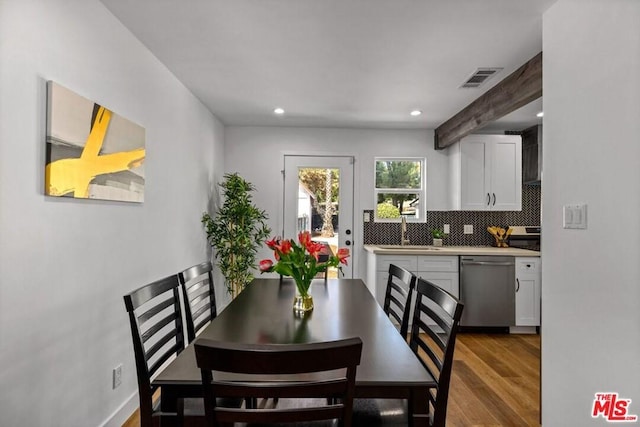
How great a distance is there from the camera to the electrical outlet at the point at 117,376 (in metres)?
2.18

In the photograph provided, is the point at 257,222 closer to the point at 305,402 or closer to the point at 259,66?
the point at 259,66

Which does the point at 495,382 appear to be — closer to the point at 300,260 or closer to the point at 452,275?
the point at 452,275

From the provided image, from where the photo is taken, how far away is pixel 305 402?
2.36m

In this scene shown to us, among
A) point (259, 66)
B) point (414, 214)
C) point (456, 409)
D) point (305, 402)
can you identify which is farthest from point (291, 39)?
point (414, 214)

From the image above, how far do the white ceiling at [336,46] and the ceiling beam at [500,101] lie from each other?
0.23ft

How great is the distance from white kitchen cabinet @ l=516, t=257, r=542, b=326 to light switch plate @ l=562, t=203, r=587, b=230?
2389mm

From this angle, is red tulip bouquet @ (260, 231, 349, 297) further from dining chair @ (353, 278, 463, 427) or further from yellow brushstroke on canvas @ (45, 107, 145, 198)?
yellow brushstroke on canvas @ (45, 107, 145, 198)

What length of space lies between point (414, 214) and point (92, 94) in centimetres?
387

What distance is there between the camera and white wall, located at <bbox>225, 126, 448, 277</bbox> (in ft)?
15.6

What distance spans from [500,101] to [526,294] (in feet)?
7.18

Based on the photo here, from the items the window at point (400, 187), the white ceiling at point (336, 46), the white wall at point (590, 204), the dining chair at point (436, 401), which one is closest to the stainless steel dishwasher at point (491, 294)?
the window at point (400, 187)

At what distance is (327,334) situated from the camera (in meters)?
1.47

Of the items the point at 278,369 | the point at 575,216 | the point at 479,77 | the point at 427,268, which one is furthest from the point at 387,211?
the point at 278,369

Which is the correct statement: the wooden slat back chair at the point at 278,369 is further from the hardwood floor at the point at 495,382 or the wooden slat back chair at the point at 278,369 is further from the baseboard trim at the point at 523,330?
the baseboard trim at the point at 523,330
